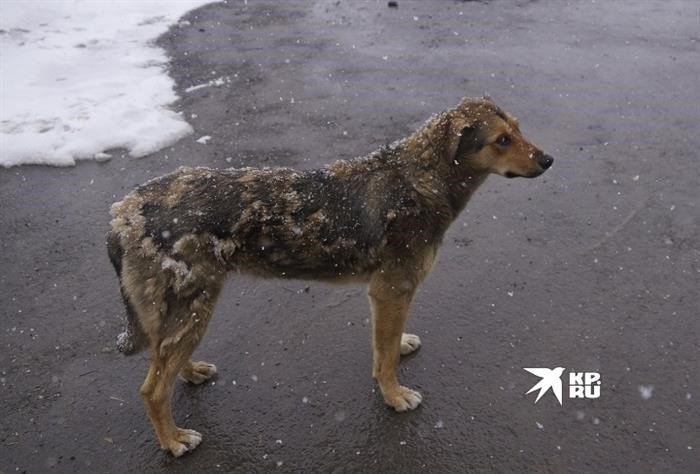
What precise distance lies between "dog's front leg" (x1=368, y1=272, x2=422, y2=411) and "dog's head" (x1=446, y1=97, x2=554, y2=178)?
84cm

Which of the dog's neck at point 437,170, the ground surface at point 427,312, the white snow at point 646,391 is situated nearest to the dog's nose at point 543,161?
the dog's neck at point 437,170

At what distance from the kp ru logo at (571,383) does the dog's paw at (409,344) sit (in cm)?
79

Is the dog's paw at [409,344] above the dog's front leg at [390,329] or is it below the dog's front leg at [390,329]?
below

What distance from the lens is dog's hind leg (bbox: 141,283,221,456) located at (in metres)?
3.30

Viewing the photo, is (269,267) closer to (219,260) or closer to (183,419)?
(219,260)

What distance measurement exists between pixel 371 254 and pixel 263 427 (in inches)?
52.5

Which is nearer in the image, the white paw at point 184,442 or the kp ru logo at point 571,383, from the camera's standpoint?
the white paw at point 184,442

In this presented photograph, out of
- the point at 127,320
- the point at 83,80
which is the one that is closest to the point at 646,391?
the point at 127,320

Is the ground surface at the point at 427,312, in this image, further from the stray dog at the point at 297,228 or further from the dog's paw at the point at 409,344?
the stray dog at the point at 297,228

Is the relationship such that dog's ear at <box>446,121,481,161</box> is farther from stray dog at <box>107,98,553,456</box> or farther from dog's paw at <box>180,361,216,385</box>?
dog's paw at <box>180,361,216,385</box>

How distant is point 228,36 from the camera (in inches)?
378

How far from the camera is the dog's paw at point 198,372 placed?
13.1 ft

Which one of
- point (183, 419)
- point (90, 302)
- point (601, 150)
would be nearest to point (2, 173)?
point (90, 302)

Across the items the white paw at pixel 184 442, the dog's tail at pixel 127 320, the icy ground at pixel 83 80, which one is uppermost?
the dog's tail at pixel 127 320
